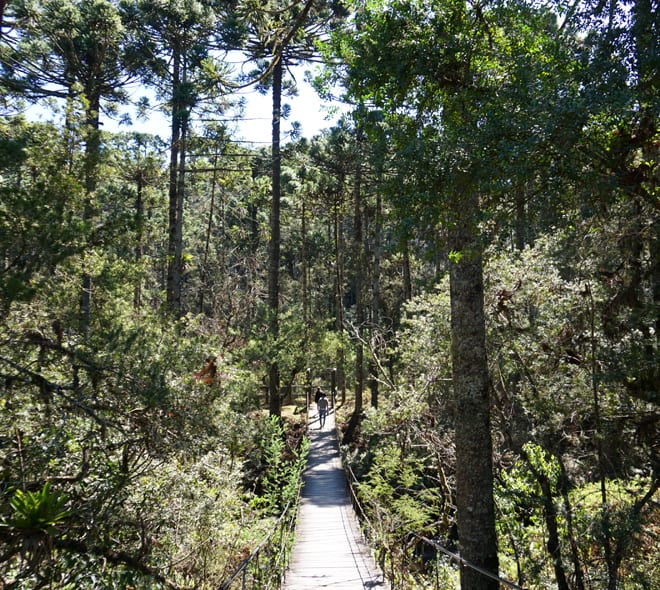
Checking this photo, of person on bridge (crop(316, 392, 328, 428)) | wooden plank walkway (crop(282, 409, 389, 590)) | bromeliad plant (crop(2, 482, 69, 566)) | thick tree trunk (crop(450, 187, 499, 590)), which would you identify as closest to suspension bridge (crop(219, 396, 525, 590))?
wooden plank walkway (crop(282, 409, 389, 590))

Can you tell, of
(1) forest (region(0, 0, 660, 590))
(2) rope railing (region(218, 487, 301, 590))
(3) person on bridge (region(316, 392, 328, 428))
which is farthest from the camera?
(3) person on bridge (region(316, 392, 328, 428))

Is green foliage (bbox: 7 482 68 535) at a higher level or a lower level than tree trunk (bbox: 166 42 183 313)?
lower

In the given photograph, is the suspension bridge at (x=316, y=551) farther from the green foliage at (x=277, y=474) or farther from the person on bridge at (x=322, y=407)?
the person on bridge at (x=322, y=407)

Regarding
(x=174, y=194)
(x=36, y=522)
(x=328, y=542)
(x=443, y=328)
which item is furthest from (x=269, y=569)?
(x=174, y=194)

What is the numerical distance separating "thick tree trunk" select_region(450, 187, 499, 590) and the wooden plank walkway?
1904mm

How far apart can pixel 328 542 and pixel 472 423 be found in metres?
5.08

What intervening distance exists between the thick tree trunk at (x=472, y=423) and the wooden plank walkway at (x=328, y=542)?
1904mm

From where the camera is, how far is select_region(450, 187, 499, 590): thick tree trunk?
5.56m

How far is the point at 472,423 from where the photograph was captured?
5836mm

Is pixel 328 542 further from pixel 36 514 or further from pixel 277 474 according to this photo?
pixel 36 514

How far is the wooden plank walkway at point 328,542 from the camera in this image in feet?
23.4

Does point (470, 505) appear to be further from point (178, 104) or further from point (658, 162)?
point (178, 104)

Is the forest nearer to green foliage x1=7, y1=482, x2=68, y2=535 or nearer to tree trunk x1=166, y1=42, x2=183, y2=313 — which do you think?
green foliage x1=7, y1=482, x2=68, y2=535

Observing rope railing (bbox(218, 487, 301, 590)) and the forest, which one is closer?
the forest
